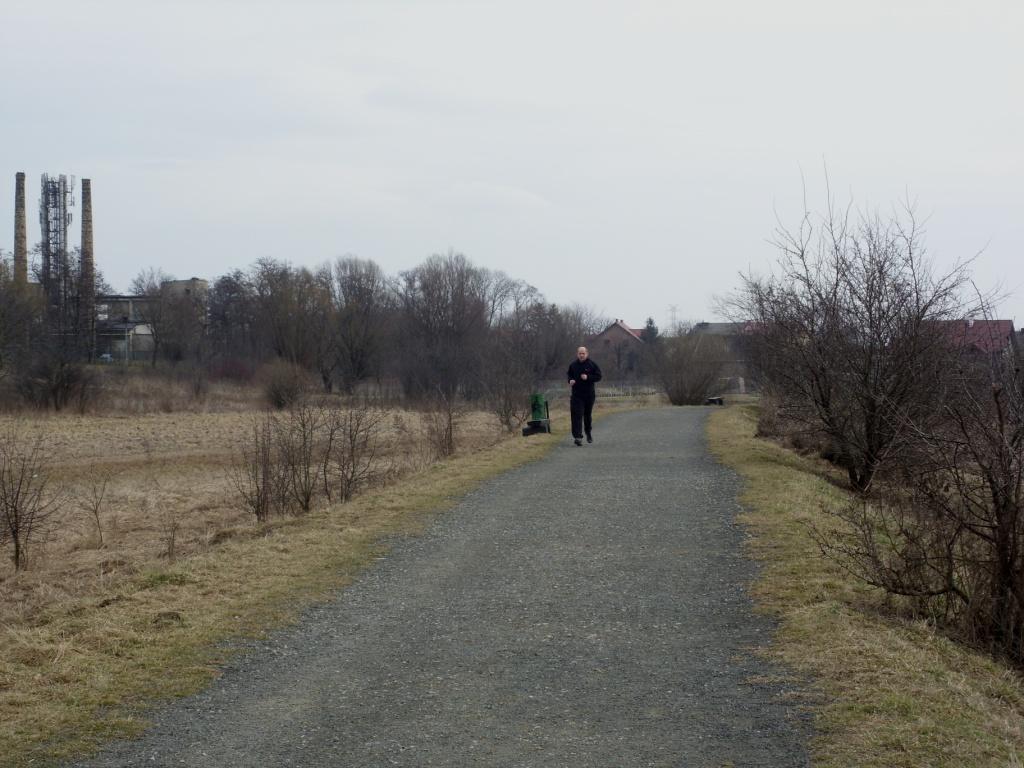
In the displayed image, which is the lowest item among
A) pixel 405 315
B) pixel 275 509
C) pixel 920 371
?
pixel 275 509

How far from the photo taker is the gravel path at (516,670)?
15.0ft

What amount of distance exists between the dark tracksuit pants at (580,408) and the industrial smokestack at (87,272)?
55.8 meters

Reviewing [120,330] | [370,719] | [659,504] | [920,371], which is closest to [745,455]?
[920,371]

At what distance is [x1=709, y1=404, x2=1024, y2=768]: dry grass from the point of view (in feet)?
14.5

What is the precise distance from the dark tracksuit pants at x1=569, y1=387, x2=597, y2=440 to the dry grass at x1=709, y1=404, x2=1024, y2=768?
9.68m

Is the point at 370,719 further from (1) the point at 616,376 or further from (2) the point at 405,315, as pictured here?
(1) the point at 616,376

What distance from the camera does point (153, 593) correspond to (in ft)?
25.1

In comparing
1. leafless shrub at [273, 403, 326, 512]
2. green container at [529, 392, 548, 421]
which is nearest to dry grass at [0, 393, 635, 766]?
leafless shrub at [273, 403, 326, 512]

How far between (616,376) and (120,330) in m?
42.6

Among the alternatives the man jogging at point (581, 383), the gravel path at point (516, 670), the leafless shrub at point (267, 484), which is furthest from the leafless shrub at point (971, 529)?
the man jogging at point (581, 383)

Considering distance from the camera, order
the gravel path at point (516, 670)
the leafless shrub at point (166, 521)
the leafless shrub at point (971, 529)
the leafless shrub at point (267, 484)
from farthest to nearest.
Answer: the leafless shrub at point (267, 484)
the leafless shrub at point (166, 521)
the leafless shrub at point (971, 529)
the gravel path at point (516, 670)

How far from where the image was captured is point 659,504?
11.9 m

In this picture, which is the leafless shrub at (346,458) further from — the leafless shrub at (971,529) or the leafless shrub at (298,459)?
the leafless shrub at (971,529)

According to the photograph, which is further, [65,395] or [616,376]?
[616,376]
